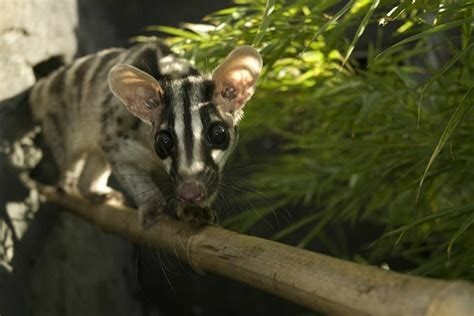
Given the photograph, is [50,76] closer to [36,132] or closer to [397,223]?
[36,132]

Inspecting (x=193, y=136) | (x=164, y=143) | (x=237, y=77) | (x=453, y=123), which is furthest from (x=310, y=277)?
(x=237, y=77)

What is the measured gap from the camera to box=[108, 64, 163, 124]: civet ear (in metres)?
2.51

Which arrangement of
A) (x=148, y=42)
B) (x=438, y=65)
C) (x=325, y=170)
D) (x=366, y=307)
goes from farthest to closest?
(x=438, y=65)
(x=325, y=170)
(x=148, y=42)
(x=366, y=307)

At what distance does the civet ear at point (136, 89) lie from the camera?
2506 millimetres

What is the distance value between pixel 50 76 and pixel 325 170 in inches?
49.4

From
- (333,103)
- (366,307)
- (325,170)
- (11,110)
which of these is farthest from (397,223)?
(366,307)

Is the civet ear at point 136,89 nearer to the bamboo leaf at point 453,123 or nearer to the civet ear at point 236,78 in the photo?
the civet ear at point 236,78

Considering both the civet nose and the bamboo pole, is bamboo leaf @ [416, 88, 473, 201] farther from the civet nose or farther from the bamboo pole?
the civet nose

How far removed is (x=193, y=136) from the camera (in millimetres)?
2328

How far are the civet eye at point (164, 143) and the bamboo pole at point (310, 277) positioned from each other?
234 millimetres

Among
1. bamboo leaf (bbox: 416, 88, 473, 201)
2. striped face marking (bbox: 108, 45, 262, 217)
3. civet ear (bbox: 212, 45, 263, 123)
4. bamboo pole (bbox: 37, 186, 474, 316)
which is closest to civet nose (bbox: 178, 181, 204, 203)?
striped face marking (bbox: 108, 45, 262, 217)

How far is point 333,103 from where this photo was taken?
3.27 metres

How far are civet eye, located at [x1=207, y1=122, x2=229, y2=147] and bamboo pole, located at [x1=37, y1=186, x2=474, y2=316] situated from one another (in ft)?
0.89

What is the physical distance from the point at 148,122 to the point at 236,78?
1.19 ft
